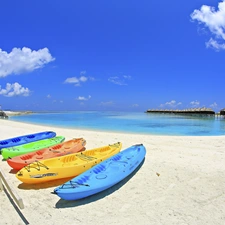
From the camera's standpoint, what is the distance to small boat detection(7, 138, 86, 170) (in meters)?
5.89

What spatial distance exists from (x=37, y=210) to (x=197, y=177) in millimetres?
4070

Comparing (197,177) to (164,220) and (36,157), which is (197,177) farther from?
(36,157)

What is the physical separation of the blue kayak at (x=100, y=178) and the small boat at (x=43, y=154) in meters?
2.09

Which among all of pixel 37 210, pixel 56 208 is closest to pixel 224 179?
pixel 56 208

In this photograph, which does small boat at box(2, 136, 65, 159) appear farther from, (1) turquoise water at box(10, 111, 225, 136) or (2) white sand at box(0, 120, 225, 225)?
(1) turquoise water at box(10, 111, 225, 136)

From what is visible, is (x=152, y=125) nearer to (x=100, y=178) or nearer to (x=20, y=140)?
(x=20, y=140)

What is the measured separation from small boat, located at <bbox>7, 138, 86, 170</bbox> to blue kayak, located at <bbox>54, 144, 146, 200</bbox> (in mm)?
2091

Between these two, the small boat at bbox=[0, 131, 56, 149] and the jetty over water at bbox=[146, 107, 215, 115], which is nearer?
the small boat at bbox=[0, 131, 56, 149]

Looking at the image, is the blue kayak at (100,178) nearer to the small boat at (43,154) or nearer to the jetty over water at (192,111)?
the small boat at (43,154)

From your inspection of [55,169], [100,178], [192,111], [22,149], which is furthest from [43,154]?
[192,111]

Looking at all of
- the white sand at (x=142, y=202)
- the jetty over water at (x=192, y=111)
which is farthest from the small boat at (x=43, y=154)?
the jetty over water at (x=192, y=111)

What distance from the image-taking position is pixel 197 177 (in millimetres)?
5605

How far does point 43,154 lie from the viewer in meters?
6.90

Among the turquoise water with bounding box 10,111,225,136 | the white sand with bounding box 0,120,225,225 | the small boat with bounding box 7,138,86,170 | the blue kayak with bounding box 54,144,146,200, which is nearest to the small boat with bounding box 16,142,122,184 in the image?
the white sand with bounding box 0,120,225,225
